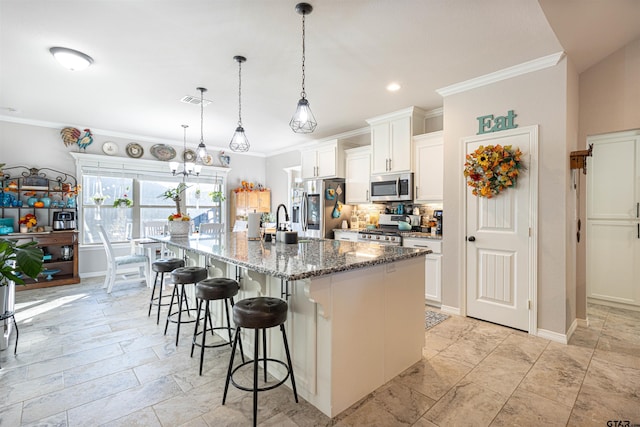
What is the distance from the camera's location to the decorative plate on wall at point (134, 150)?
5980 mm

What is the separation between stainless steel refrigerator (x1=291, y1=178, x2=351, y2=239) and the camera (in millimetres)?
5332

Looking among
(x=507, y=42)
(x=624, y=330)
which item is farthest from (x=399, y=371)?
(x=507, y=42)

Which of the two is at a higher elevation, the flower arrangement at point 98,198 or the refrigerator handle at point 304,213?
the flower arrangement at point 98,198

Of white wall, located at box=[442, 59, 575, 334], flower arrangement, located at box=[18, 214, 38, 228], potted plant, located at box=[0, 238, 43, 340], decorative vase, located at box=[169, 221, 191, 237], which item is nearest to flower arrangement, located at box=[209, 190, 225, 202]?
flower arrangement, located at box=[18, 214, 38, 228]

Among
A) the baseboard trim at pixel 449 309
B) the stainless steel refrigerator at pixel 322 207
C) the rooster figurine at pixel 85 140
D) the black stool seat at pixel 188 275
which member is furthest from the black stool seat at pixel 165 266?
the rooster figurine at pixel 85 140

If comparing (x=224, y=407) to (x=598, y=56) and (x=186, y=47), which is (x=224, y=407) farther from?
(x=598, y=56)

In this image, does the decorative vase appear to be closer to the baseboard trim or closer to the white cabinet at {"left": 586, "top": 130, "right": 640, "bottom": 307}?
the baseboard trim

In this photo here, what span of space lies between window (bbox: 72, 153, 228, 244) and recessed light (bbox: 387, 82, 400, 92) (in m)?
4.63

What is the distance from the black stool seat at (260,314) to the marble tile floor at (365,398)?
1.90 ft

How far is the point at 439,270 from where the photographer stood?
380 centimetres

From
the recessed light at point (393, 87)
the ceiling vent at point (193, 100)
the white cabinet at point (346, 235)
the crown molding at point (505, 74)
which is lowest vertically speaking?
the white cabinet at point (346, 235)

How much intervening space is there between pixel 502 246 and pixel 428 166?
1434mm

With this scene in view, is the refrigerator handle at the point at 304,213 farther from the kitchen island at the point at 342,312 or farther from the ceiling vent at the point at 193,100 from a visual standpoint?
the kitchen island at the point at 342,312

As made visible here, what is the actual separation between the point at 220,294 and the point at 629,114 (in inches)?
167
